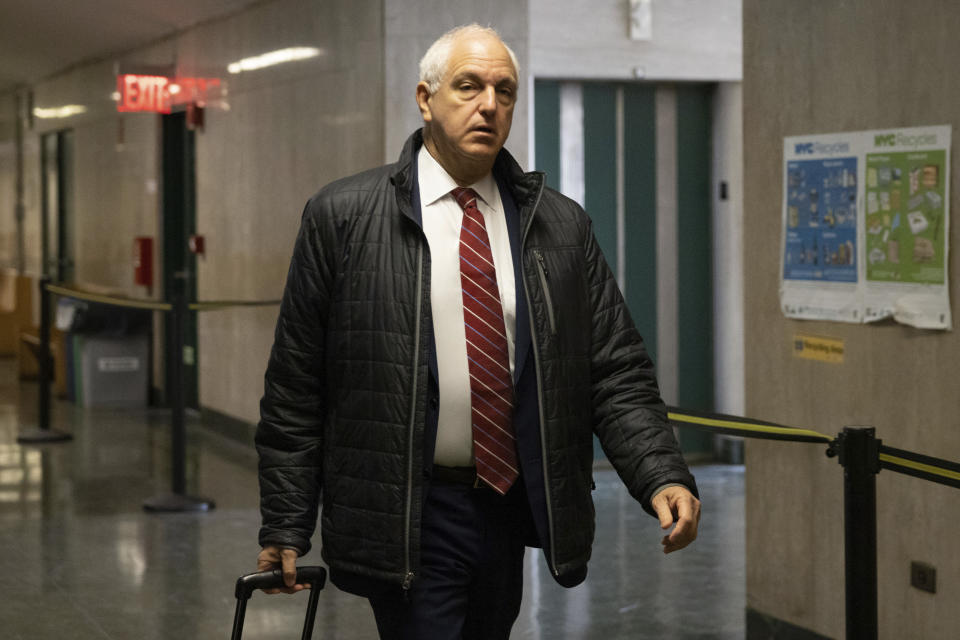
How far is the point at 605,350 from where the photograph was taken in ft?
8.70

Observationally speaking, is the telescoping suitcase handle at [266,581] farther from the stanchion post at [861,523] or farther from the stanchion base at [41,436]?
the stanchion base at [41,436]

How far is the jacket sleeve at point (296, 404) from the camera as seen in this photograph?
2535mm

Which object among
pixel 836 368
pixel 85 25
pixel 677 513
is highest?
pixel 85 25

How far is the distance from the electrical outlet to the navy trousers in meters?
1.87

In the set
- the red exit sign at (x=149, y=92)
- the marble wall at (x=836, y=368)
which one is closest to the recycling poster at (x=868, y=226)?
the marble wall at (x=836, y=368)

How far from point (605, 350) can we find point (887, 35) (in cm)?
188

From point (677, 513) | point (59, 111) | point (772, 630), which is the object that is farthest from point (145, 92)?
point (677, 513)

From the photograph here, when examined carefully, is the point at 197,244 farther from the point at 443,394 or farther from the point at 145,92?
the point at 443,394

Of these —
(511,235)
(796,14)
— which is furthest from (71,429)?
(511,235)

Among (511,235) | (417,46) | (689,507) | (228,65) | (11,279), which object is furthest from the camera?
(11,279)

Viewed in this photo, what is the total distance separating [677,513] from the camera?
242 centimetres

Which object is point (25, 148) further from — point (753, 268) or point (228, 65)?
point (753, 268)

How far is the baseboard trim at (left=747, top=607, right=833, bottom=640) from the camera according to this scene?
451cm

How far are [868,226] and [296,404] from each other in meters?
2.24
